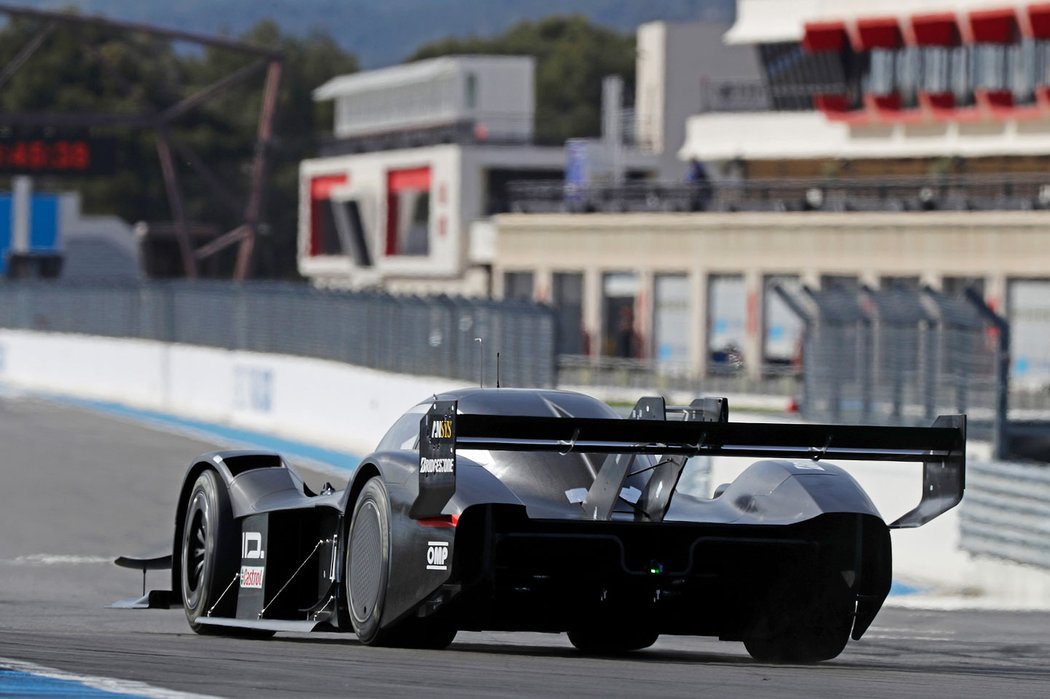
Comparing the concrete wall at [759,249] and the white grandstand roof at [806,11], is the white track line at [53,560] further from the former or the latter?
the white grandstand roof at [806,11]

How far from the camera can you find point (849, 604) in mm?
8609

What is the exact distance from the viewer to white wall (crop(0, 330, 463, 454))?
28000mm

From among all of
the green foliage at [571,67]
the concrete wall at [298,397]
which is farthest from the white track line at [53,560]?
the green foliage at [571,67]

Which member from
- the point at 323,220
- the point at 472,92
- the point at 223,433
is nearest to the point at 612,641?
the point at 223,433

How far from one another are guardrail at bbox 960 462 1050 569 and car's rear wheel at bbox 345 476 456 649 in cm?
794

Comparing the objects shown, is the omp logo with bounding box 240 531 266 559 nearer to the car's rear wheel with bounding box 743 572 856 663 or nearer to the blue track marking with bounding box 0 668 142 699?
the car's rear wheel with bounding box 743 572 856 663

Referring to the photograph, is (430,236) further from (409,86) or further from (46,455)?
(46,455)

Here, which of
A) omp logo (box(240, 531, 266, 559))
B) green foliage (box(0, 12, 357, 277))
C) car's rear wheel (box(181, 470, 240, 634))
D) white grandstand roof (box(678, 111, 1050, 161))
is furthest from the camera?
green foliage (box(0, 12, 357, 277))

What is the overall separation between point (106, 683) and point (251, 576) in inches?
107

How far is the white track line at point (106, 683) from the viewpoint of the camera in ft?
22.1

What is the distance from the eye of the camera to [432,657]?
8.41 meters

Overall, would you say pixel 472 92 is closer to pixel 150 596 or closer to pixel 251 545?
pixel 150 596

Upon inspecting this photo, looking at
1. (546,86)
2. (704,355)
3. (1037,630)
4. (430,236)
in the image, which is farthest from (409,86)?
(1037,630)

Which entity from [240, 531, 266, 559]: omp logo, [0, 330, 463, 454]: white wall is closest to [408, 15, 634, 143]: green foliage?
[0, 330, 463, 454]: white wall
